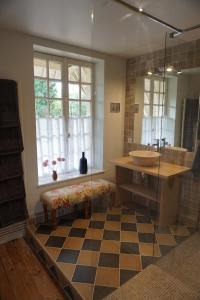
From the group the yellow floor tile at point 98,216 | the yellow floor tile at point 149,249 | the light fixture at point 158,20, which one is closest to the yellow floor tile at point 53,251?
the yellow floor tile at point 98,216

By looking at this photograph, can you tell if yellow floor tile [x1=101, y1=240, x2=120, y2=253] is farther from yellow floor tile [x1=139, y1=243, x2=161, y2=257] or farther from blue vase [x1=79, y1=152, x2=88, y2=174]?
blue vase [x1=79, y1=152, x2=88, y2=174]

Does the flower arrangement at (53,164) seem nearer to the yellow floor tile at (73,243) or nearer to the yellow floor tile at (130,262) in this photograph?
the yellow floor tile at (73,243)

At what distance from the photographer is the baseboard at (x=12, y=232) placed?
2383 mm

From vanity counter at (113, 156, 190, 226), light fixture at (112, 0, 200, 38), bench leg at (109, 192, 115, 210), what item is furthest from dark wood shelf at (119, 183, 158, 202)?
light fixture at (112, 0, 200, 38)

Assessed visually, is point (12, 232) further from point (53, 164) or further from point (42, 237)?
point (53, 164)

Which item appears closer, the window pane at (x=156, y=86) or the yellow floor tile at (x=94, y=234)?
the yellow floor tile at (x=94, y=234)

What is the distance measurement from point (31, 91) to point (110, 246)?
1.99 metres

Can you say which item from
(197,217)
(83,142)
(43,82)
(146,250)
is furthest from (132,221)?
(43,82)

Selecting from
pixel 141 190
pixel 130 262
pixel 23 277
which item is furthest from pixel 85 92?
pixel 23 277

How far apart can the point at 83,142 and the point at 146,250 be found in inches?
69.4

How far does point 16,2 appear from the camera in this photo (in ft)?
5.48

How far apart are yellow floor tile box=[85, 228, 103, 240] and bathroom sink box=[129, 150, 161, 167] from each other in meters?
0.99

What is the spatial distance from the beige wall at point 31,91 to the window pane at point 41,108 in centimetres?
28

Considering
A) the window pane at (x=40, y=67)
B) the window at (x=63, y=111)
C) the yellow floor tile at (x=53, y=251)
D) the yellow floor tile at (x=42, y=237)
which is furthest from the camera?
the window at (x=63, y=111)
